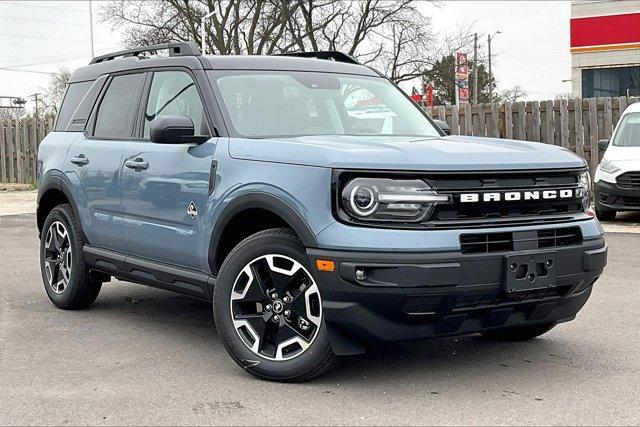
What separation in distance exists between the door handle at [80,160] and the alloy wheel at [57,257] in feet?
1.74

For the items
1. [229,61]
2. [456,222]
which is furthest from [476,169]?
[229,61]

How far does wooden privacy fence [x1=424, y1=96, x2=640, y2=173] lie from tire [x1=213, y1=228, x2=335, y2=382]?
525 inches

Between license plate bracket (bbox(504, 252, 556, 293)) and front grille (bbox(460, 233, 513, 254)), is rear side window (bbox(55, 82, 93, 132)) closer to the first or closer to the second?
front grille (bbox(460, 233, 513, 254))

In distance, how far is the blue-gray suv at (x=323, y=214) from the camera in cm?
439

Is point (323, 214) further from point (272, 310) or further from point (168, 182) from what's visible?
point (168, 182)

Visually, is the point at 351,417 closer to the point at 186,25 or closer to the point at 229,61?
the point at 229,61

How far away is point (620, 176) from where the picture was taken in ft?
43.5

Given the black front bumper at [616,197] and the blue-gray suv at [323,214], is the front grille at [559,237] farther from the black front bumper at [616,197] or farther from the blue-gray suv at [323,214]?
the black front bumper at [616,197]

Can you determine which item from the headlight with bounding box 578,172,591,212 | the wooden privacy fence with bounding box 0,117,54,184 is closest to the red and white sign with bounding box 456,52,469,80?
the wooden privacy fence with bounding box 0,117,54,184

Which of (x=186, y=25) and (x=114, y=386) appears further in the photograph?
(x=186, y=25)

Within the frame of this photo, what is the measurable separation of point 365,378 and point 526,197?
50.4 inches

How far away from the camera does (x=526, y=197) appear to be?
4645mm

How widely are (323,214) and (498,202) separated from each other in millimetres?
879

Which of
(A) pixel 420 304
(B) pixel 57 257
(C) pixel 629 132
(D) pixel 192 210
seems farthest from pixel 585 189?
(C) pixel 629 132
